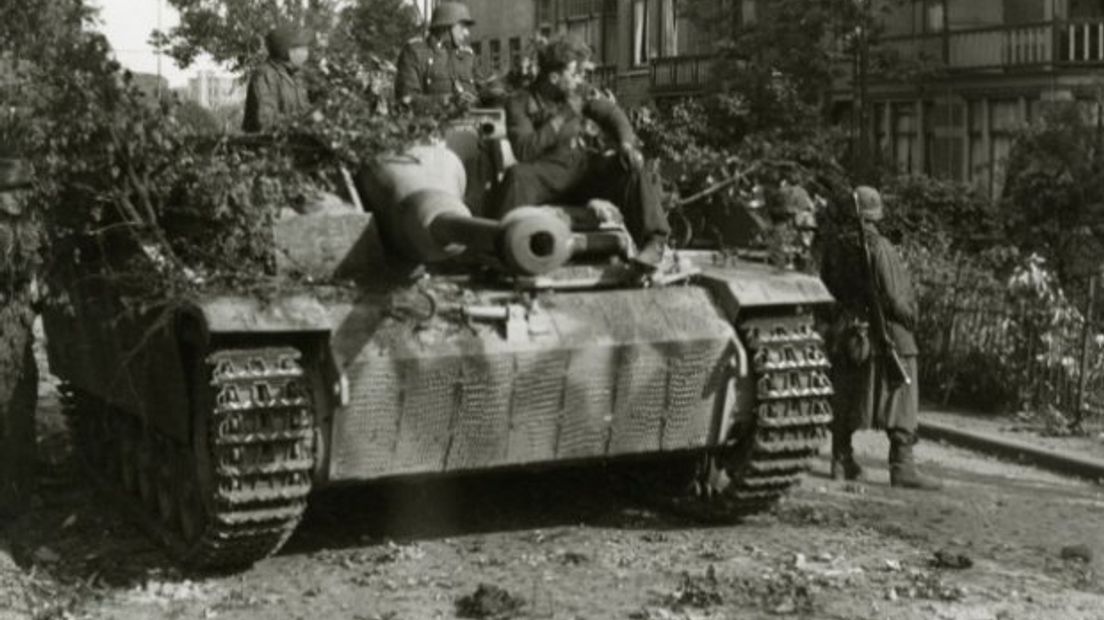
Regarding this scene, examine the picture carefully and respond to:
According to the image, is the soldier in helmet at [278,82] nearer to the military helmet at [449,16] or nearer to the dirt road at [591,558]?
the military helmet at [449,16]

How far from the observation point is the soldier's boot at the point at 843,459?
11.9 meters

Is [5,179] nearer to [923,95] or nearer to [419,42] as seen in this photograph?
[419,42]

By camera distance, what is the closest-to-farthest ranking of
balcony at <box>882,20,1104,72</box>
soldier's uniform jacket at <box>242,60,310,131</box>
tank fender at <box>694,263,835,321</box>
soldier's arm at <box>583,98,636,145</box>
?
tank fender at <box>694,263,835,321</box> → soldier's arm at <box>583,98,636,145</box> → soldier's uniform jacket at <box>242,60,310,131</box> → balcony at <box>882,20,1104,72</box>

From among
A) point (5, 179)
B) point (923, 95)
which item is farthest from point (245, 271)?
point (923, 95)

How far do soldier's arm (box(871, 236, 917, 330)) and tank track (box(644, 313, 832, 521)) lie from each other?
1558 millimetres

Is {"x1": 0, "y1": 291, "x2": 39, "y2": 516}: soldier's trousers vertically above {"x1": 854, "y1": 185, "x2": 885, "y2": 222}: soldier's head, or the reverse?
{"x1": 854, "y1": 185, "x2": 885, "y2": 222}: soldier's head

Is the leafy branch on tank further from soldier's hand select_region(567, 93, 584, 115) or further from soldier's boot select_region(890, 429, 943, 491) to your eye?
soldier's boot select_region(890, 429, 943, 491)

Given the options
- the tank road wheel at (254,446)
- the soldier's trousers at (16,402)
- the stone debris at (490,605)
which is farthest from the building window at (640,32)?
the stone debris at (490,605)

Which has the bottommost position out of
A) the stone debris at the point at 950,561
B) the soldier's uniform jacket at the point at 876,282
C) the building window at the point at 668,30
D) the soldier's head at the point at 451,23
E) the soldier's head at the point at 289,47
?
the stone debris at the point at 950,561

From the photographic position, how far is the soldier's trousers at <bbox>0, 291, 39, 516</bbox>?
10.2 metres

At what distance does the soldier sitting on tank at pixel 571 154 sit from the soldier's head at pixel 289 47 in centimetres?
151

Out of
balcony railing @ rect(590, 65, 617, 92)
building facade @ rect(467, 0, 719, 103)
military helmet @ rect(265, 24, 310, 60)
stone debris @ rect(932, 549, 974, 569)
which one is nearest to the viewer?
stone debris @ rect(932, 549, 974, 569)

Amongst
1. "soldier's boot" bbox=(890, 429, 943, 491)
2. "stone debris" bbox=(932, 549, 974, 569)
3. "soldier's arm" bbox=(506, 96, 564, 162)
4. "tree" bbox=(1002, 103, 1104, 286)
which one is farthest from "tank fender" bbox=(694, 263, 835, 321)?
"tree" bbox=(1002, 103, 1104, 286)

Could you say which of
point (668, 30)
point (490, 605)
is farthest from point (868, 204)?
point (668, 30)
